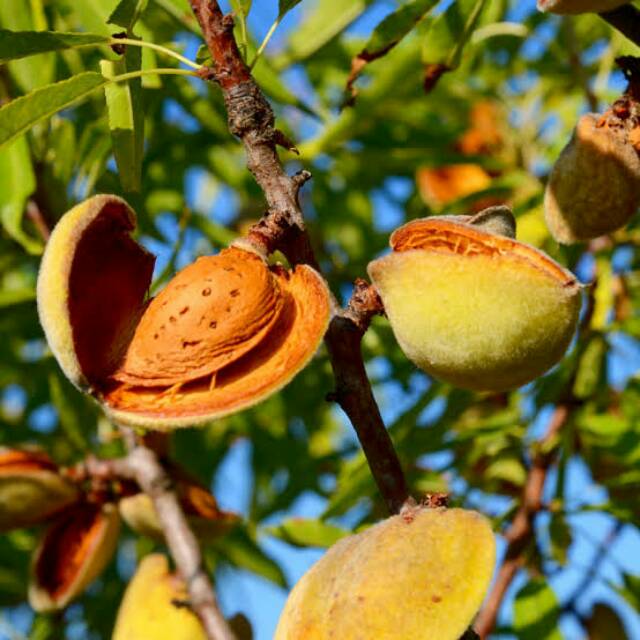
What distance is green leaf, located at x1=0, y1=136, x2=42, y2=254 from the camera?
2.08m

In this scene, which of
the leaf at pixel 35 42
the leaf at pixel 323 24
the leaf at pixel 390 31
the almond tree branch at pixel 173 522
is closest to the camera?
the leaf at pixel 35 42

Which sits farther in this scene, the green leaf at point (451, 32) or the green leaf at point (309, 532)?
the green leaf at point (309, 532)

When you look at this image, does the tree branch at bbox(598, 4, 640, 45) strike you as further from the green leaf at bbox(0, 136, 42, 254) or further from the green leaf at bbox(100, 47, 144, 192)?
the green leaf at bbox(0, 136, 42, 254)

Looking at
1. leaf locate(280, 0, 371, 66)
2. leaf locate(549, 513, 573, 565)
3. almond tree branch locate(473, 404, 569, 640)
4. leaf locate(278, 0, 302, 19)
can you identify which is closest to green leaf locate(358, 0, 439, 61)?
leaf locate(278, 0, 302, 19)

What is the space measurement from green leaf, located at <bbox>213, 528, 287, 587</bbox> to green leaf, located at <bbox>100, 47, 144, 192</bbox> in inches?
45.2

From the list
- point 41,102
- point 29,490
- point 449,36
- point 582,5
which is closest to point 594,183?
point 582,5

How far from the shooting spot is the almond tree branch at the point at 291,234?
1.24m

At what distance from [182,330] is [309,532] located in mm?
1077

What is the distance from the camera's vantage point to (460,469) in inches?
100

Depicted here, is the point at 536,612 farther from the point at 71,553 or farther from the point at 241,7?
the point at 241,7

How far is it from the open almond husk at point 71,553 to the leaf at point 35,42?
43.6 inches

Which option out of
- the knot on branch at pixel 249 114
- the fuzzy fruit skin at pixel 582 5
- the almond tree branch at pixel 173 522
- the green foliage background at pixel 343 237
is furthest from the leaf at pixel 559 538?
the knot on branch at pixel 249 114

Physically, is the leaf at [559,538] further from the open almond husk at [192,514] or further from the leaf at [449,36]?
the leaf at [449,36]

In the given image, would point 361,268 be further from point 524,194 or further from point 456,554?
point 456,554
